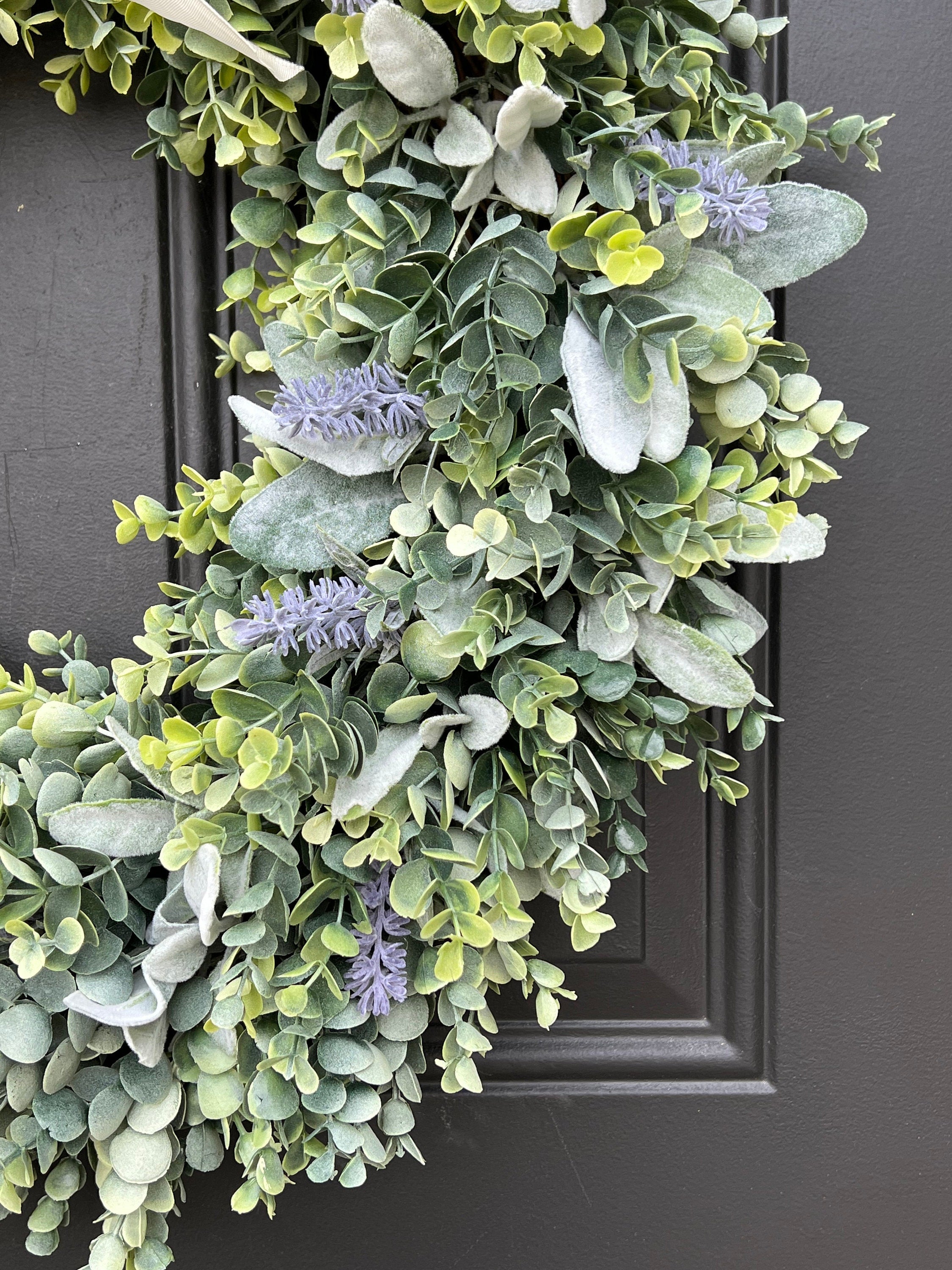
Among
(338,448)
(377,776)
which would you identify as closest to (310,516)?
(338,448)

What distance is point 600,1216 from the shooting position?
771 millimetres

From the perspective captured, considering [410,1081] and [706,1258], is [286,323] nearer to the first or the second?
[410,1081]

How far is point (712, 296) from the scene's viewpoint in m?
0.49

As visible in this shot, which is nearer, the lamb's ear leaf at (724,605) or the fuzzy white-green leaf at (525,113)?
the fuzzy white-green leaf at (525,113)

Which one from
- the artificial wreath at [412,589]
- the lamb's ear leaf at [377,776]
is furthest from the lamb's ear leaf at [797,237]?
the lamb's ear leaf at [377,776]

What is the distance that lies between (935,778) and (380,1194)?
0.64 metres

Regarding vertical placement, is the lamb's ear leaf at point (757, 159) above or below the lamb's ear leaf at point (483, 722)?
above

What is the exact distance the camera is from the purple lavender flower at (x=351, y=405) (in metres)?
0.47

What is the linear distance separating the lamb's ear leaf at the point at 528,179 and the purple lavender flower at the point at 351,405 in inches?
5.0

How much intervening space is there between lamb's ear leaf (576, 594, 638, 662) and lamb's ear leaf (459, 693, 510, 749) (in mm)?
68

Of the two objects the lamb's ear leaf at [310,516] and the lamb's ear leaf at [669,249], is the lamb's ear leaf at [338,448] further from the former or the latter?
the lamb's ear leaf at [669,249]

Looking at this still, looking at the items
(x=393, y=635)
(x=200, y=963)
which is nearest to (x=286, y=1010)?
(x=200, y=963)

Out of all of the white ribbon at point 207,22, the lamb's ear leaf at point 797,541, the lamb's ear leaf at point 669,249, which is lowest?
the lamb's ear leaf at point 797,541

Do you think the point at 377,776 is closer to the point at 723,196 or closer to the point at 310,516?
the point at 310,516
